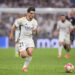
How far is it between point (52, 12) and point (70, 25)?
9185 mm

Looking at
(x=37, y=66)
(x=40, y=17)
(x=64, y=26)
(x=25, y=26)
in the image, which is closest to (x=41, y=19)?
(x=40, y=17)

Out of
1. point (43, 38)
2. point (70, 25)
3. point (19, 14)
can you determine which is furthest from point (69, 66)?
point (19, 14)

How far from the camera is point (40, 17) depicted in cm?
2755

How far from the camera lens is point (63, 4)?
2998cm

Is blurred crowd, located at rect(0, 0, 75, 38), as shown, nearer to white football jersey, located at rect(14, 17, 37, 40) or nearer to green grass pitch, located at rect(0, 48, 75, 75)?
green grass pitch, located at rect(0, 48, 75, 75)

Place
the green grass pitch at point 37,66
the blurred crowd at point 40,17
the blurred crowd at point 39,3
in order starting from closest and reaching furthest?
the green grass pitch at point 37,66 < the blurred crowd at point 40,17 < the blurred crowd at point 39,3

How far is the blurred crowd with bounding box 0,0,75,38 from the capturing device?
26.2 meters

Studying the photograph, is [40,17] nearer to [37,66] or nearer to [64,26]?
[64,26]

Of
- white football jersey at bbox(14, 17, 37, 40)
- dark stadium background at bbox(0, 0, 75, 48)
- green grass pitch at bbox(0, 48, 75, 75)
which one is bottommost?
dark stadium background at bbox(0, 0, 75, 48)

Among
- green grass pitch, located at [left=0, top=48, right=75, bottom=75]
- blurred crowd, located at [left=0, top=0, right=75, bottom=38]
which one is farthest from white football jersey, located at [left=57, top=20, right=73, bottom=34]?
blurred crowd, located at [left=0, top=0, right=75, bottom=38]

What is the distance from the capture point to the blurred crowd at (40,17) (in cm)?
2623

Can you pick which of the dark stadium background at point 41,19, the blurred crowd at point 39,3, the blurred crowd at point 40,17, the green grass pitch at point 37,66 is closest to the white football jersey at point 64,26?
the green grass pitch at point 37,66

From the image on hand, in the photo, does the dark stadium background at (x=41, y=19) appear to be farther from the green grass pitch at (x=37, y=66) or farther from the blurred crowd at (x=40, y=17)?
the green grass pitch at (x=37, y=66)

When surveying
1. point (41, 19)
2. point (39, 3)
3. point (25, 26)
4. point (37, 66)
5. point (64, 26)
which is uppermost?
point (25, 26)
